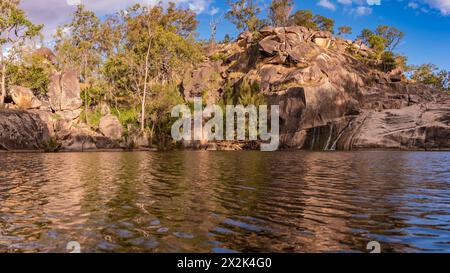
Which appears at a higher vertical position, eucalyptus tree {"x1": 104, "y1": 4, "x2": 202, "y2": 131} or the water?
eucalyptus tree {"x1": 104, "y1": 4, "x2": 202, "y2": 131}

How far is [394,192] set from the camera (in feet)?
51.4

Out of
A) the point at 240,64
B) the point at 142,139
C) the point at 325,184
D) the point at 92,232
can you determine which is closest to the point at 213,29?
the point at 240,64

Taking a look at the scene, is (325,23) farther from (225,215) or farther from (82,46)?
(225,215)

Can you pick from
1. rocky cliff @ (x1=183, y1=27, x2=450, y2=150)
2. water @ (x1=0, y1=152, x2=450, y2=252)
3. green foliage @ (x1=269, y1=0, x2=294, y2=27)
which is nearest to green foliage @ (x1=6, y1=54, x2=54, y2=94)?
rocky cliff @ (x1=183, y1=27, x2=450, y2=150)

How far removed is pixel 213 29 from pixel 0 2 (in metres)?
63.9

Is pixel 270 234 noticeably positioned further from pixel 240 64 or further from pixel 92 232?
pixel 240 64

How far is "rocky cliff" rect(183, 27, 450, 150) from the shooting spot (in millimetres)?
56594

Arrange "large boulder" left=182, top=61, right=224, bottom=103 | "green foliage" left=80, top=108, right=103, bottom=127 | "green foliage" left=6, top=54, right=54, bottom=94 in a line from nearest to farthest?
"green foliage" left=6, top=54, right=54, bottom=94
"green foliage" left=80, top=108, right=103, bottom=127
"large boulder" left=182, top=61, right=224, bottom=103

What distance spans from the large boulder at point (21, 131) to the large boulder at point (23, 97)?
586 cm

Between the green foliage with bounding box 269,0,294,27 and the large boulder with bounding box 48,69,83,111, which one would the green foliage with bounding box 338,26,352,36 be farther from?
the large boulder with bounding box 48,69,83,111

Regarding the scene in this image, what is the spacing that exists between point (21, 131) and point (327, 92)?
159 feet

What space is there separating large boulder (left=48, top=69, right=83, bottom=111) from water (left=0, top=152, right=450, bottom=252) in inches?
1996

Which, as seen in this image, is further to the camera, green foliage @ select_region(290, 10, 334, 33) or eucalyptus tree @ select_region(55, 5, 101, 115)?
green foliage @ select_region(290, 10, 334, 33)

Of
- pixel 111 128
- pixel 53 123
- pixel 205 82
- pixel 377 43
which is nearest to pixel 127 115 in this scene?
pixel 111 128
